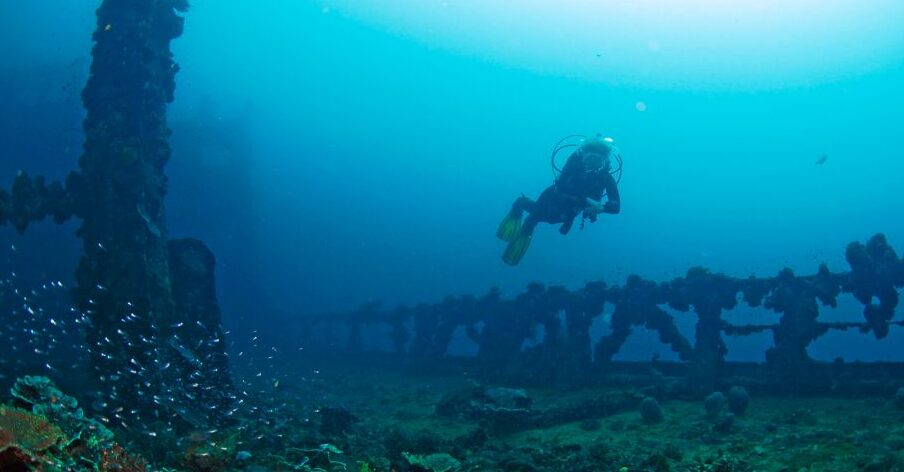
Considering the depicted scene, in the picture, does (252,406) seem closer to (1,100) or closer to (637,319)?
(637,319)

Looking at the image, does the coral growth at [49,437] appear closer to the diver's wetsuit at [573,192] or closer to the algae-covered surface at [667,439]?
the algae-covered surface at [667,439]

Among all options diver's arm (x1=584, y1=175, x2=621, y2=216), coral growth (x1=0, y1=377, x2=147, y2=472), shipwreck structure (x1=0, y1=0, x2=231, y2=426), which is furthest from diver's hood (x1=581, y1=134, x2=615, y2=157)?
coral growth (x1=0, y1=377, x2=147, y2=472)

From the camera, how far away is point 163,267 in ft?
36.0

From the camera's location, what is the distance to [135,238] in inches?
419

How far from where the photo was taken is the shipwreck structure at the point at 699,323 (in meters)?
11.3

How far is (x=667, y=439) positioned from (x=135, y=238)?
34.3 feet

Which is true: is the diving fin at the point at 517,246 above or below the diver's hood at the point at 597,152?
below

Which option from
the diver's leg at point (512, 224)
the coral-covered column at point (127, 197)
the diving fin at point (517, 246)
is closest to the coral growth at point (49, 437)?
the coral-covered column at point (127, 197)

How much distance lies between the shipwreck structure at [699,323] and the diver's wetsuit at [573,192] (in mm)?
3249

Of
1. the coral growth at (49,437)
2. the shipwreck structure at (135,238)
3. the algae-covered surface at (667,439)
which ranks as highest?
the shipwreck structure at (135,238)

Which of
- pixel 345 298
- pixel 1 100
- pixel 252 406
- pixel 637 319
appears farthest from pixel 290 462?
pixel 345 298

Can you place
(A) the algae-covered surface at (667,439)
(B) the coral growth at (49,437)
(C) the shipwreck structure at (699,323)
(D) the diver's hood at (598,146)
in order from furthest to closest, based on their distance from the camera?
(D) the diver's hood at (598,146) < (C) the shipwreck structure at (699,323) < (A) the algae-covered surface at (667,439) < (B) the coral growth at (49,437)

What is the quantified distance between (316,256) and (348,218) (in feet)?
90.1

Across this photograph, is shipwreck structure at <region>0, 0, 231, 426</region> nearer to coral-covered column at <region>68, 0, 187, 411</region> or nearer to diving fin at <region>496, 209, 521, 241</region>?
coral-covered column at <region>68, 0, 187, 411</region>
